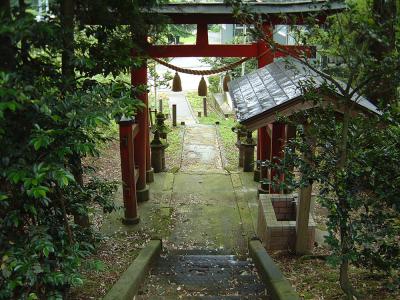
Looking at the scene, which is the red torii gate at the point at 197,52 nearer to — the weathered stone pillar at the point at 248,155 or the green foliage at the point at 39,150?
the weathered stone pillar at the point at 248,155

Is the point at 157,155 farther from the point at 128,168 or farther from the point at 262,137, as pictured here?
the point at 128,168

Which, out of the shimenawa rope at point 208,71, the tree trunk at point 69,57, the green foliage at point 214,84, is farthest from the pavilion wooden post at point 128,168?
the green foliage at point 214,84

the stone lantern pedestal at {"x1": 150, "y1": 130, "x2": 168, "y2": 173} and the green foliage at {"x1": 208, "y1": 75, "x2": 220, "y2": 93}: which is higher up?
the green foliage at {"x1": 208, "y1": 75, "x2": 220, "y2": 93}

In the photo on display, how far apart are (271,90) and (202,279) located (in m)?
2.94

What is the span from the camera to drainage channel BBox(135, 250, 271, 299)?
543 centimetres

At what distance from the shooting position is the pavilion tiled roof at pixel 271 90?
17.1 ft

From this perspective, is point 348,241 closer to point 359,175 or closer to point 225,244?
point 359,175

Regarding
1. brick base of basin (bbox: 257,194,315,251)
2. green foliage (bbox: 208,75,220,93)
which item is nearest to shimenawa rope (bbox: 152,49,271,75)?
brick base of basin (bbox: 257,194,315,251)

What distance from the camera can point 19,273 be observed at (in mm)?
3021

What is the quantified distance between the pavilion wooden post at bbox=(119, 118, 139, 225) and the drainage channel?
4.76 feet

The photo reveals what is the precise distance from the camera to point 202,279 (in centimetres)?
594

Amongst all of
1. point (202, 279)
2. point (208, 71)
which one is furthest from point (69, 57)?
point (208, 71)

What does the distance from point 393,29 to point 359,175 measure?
4.36ft

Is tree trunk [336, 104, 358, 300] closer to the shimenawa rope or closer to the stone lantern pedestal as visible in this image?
the shimenawa rope
